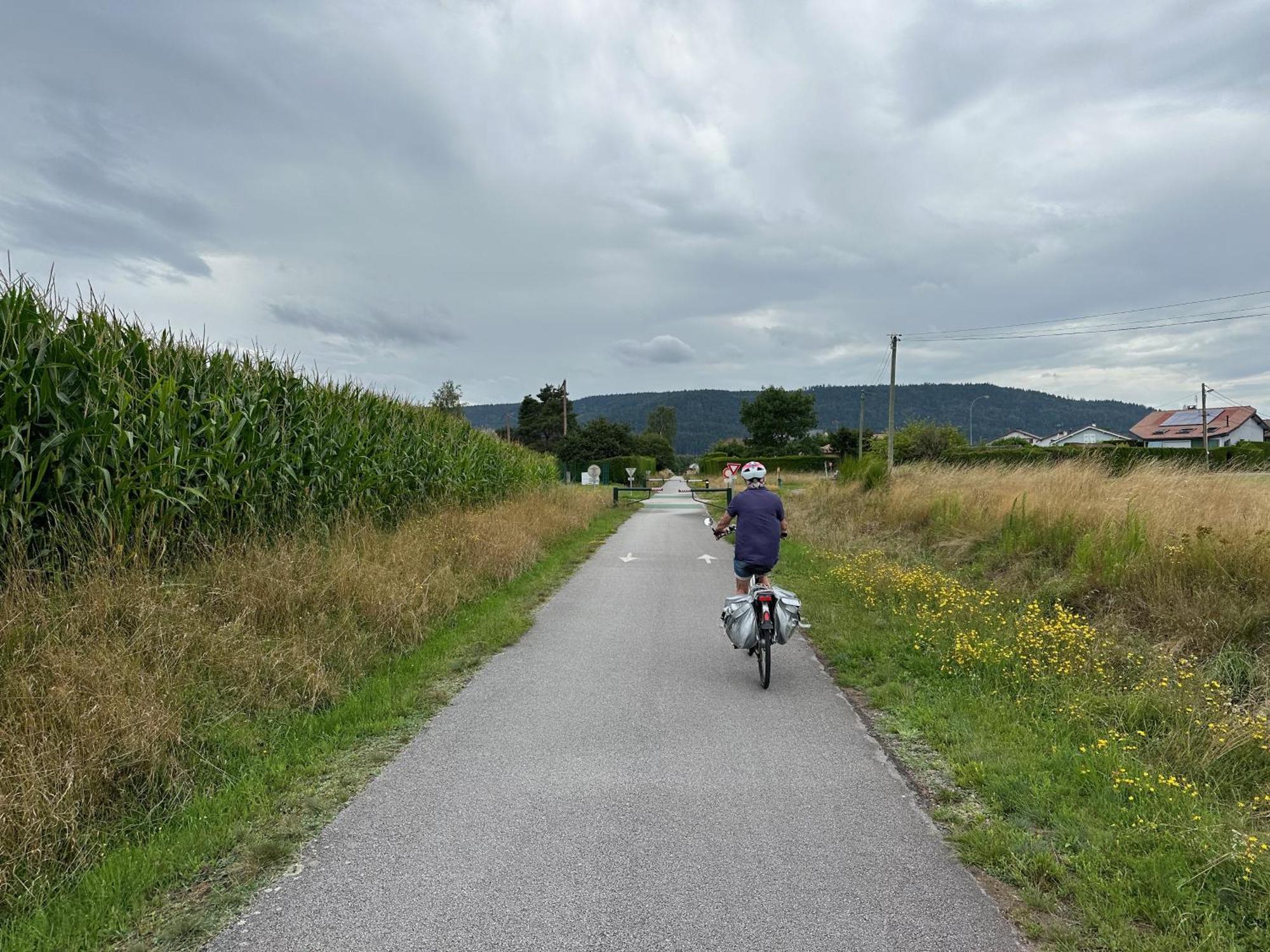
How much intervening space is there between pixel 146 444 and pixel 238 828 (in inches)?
148

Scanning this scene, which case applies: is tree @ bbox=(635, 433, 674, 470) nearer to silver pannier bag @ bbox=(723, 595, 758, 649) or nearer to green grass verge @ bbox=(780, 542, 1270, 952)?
silver pannier bag @ bbox=(723, 595, 758, 649)

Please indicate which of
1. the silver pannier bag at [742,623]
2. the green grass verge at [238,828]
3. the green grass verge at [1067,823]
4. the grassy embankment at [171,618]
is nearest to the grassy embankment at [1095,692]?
the green grass verge at [1067,823]

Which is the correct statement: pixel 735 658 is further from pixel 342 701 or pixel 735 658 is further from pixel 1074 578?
pixel 1074 578

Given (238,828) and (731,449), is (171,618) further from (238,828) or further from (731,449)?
(731,449)

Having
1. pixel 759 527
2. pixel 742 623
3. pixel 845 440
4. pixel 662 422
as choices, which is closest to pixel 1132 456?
pixel 759 527

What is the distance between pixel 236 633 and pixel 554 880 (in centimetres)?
359

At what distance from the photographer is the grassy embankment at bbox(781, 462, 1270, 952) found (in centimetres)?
298

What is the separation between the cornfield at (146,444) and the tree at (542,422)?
84.8 m

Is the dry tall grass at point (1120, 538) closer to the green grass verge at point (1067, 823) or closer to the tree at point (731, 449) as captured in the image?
the green grass verge at point (1067, 823)

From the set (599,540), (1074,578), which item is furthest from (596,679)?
(599,540)

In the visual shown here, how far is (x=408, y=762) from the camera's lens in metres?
4.39

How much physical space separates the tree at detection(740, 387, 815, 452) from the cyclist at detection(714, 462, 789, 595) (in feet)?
331

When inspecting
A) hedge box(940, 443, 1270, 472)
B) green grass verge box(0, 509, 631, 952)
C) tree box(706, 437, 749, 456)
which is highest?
tree box(706, 437, 749, 456)

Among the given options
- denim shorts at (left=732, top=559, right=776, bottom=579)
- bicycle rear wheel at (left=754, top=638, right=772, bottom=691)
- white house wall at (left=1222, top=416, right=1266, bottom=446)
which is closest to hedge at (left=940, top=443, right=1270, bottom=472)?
denim shorts at (left=732, top=559, right=776, bottom=579)
